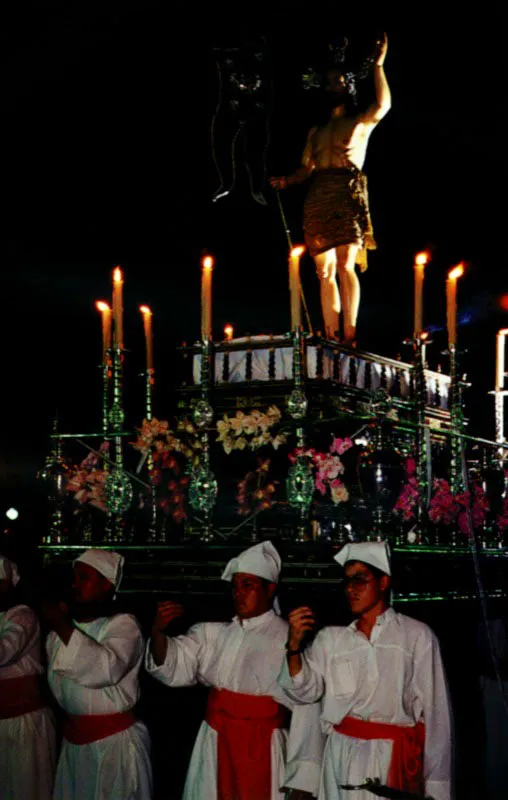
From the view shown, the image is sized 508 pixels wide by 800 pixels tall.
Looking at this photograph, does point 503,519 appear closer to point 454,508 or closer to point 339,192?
point 454,508

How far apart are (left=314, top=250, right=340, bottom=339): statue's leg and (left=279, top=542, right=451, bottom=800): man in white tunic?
3532 mm

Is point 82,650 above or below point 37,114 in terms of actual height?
below

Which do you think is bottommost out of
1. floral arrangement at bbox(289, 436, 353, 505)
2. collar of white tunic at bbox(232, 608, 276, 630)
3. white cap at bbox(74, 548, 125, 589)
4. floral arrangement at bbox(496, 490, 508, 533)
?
collar of white tunic at bbox(232, 608, 276, 630)

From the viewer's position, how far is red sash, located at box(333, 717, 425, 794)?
4.66 meters

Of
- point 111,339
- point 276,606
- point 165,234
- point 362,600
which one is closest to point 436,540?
point 276,606

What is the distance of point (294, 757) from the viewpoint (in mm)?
4992

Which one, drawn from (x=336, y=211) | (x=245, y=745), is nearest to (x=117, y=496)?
(x=245, y=745)

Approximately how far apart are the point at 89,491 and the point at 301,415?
153cm

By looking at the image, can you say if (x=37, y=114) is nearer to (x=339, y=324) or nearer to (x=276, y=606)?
(x=339, y=324)

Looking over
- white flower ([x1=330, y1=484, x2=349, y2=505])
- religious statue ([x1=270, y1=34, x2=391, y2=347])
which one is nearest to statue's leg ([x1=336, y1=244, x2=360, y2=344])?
religious statue ([x1=270, y1=34, x2=391, y2=347])

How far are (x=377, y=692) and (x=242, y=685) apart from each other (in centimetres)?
78

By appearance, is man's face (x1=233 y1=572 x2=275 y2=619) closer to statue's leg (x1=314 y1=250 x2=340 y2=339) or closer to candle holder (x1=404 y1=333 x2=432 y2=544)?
candle holder (x1=404 y1=333 x2=432 y2=544)

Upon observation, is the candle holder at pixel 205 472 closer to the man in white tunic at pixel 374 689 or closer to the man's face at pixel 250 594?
the man's face at pixel 250 594

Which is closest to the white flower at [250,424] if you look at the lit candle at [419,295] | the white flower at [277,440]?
the white flower at [277,440]
